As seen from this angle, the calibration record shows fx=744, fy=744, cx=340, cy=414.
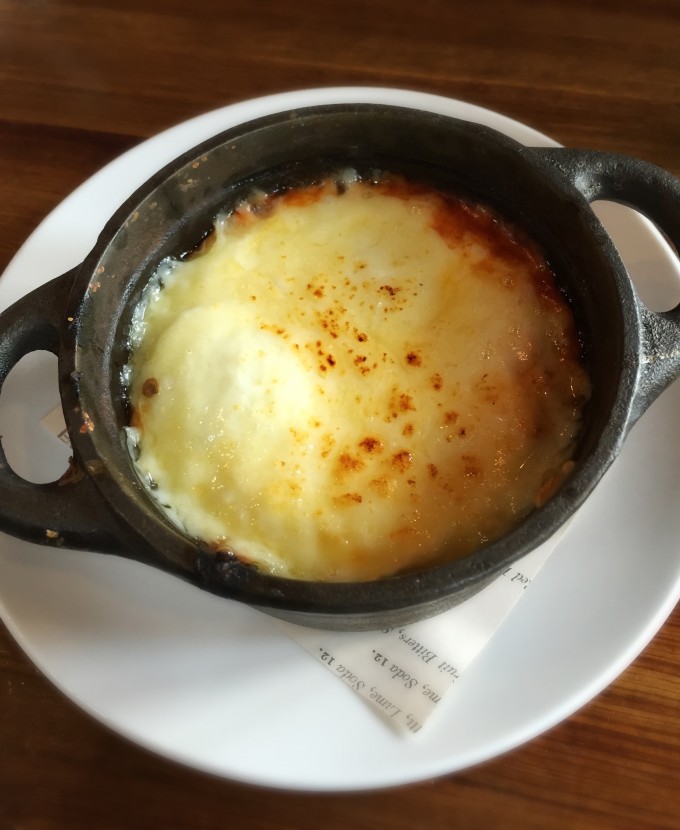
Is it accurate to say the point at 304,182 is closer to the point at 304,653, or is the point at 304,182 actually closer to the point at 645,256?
the point at 645,256

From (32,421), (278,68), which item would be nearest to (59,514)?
(32,421)

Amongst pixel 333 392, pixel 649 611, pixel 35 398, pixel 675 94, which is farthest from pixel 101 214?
pixel 675 94

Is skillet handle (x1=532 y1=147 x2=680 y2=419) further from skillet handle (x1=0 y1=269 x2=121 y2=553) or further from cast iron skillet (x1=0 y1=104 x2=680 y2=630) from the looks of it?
skillet handle (x1=0 y1=269 x2=121 y2=553)

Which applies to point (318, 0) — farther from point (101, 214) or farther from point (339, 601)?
point (339, 601)

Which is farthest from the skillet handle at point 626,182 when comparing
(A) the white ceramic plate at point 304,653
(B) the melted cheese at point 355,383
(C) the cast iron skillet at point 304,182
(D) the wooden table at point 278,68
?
(D) the wooden table at point 278,68

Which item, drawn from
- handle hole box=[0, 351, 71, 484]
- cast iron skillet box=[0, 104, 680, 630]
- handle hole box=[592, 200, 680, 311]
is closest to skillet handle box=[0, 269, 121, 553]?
cast iron skillet box=[0, 104, 680, 630]

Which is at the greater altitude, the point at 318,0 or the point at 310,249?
the point at 318,0

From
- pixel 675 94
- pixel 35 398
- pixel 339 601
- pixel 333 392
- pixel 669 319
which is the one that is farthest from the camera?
pixel 675 94
